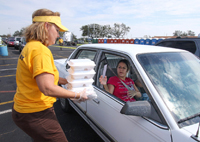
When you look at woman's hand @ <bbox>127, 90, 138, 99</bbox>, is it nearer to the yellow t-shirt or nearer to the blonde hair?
the yellow t-shirt

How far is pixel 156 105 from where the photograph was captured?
51.6 inches

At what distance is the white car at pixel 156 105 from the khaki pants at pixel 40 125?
70cm

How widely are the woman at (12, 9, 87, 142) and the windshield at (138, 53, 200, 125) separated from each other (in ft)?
2.68

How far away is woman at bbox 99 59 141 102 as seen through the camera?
2164 millimetres

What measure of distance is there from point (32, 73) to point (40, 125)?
19.5 inches

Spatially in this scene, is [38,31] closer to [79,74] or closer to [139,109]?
[79,74]

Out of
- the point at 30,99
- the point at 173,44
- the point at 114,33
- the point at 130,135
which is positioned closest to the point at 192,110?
the point at 130,135

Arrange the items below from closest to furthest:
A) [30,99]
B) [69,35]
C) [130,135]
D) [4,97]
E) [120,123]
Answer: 1. [30,99]
2. [130,135]
3. [120,123]
4. [4,97]
5. [69,35]

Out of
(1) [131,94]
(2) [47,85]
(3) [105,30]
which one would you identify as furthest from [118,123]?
(3) [105,30]

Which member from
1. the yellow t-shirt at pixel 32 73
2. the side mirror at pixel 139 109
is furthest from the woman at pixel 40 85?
the side mirror at pixel 139 109

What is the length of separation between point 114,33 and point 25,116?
75406mm

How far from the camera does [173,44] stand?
4504 millimetres

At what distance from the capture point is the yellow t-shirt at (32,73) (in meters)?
1.08

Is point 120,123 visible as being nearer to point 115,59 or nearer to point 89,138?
point 89,138
